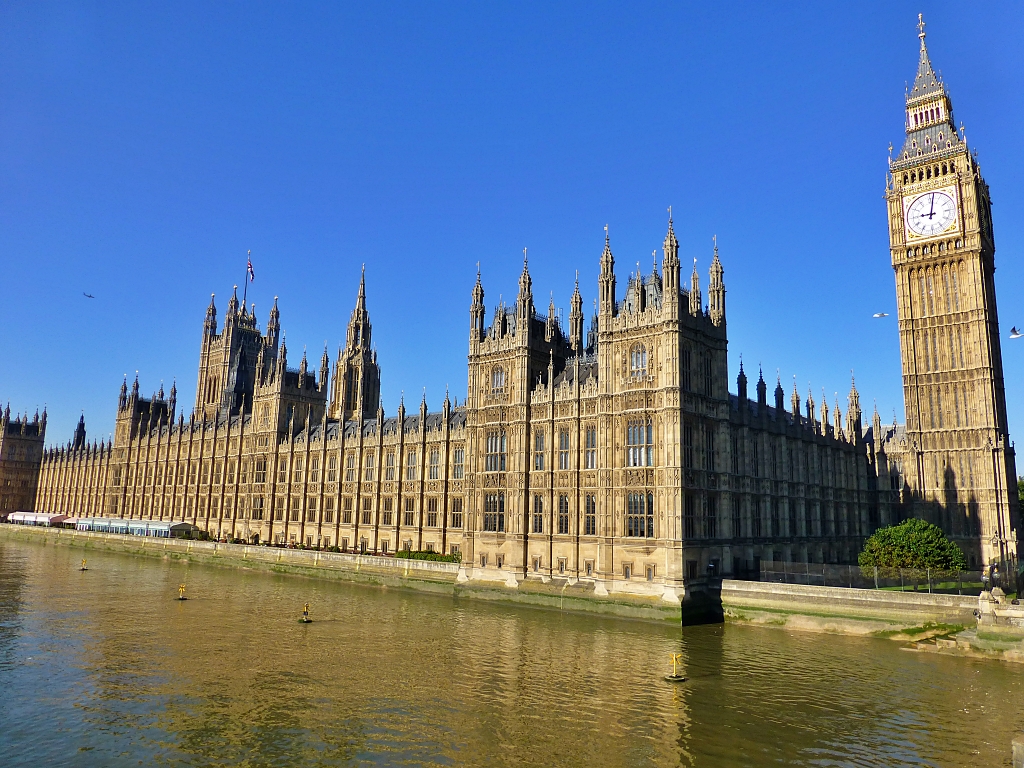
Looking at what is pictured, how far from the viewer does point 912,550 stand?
5628 centimetres

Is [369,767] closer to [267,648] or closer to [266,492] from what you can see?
[267,648]

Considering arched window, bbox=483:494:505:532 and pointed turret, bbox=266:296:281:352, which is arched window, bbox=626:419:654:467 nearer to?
arched window, bbox=483:494:505:532

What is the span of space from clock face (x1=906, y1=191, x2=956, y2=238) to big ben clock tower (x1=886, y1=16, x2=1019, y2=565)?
14cm

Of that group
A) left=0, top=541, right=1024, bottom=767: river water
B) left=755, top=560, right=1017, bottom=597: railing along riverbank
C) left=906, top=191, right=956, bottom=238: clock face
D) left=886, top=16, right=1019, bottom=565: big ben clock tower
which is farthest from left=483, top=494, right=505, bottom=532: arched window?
left=906, top=191, right=956, bottom=238: clock face

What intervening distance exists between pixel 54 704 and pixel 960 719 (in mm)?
37530

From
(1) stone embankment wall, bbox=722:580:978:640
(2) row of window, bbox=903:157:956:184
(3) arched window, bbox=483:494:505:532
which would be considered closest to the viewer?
(1) stone embankment wall, bbox=722:580:978:640

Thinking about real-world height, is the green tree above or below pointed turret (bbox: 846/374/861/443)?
below

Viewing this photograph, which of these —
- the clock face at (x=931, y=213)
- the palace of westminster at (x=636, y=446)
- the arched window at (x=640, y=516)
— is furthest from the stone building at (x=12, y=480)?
the clock face at (x=931, y=213)

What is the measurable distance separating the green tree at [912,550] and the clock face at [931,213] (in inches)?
2153

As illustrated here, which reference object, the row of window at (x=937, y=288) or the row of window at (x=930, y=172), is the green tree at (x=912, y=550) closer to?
the row of window at (x=937, y=288)

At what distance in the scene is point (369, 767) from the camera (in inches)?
940

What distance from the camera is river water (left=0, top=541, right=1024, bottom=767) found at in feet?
83.6

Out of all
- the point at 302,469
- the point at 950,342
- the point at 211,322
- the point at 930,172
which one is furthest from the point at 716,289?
the point at 211,322

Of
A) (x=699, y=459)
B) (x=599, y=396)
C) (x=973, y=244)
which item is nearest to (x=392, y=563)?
(x=599, y=396)
